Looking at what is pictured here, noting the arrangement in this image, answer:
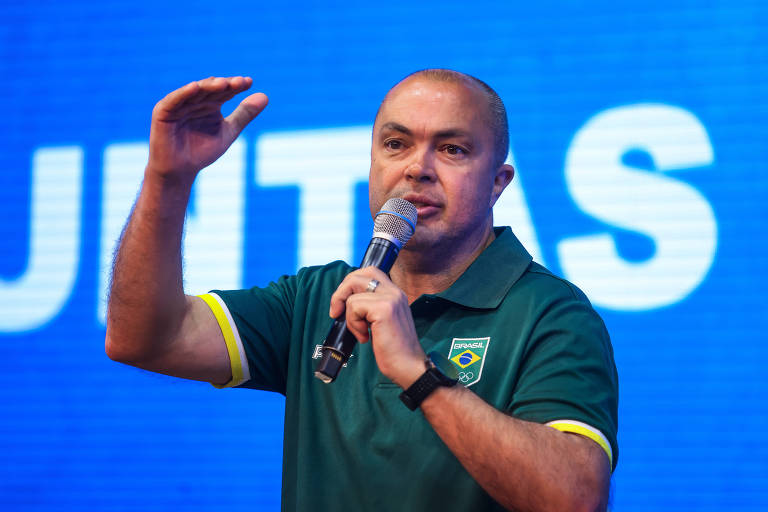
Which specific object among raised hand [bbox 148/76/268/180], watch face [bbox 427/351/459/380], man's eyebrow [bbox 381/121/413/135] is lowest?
watch face [bbox 427/351/459/380]

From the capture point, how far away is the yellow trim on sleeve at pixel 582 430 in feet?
4.17

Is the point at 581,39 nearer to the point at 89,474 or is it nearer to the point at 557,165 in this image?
the point at 557,165

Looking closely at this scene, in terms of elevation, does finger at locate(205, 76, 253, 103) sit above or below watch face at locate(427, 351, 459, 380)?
above

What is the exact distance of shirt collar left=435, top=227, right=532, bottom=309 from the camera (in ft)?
5.22

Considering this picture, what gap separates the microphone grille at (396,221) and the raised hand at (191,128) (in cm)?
31

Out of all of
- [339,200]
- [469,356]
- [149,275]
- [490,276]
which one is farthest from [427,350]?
[339,200]

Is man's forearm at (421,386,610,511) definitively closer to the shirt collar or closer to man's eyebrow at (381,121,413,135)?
the shirt collar

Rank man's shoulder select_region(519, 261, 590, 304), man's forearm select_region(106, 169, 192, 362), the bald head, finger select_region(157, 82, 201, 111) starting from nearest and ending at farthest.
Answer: finger select_region(157, 82, 201, 111), man's forearm select_region(106, 169, 192, 362), man's shoulder select_region(519, 261, 590, 304), the bald head

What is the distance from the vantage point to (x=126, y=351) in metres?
1.50

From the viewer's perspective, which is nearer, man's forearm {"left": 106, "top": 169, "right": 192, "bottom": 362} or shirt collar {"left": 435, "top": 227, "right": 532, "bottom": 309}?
man's forearm {"left": 106, "top": 169, "right": 192, "bottom": 362}

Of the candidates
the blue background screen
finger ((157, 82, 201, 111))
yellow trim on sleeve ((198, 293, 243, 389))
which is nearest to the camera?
finger ((157, 82, 201, 111))

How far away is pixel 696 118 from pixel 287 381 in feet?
5.71

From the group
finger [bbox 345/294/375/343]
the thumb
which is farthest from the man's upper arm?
finger [bbox 345/294/375/343]

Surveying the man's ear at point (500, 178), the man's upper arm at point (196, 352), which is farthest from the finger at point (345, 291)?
the man's ear at point (500, 178)
